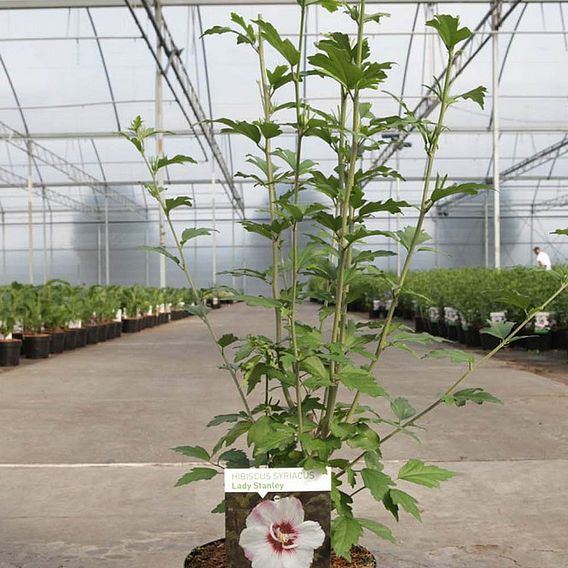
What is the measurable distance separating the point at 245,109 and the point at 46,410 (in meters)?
18.6

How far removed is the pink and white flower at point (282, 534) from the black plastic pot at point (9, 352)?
22.5 feet

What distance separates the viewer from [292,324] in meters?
1.50

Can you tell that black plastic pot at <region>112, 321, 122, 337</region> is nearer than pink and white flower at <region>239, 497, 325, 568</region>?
No

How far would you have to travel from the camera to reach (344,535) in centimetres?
149

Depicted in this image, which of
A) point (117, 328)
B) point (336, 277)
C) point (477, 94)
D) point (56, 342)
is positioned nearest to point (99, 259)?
point (117, 328)

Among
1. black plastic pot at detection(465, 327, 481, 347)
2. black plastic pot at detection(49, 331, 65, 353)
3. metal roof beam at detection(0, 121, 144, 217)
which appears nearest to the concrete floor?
black plastic pot at detection(49, 331, 65, 353)

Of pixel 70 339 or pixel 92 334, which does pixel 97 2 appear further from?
pixel 70 339

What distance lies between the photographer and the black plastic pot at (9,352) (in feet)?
25.2

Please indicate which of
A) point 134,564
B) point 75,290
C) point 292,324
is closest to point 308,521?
point 292,324

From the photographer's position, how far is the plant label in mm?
1392

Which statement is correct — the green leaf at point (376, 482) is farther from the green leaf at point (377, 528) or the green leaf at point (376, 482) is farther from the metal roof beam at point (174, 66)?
the metal roof beam at point (174, 66)

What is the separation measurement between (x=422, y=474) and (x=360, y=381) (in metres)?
0.27

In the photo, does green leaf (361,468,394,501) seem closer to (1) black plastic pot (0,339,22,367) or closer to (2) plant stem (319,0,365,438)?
(2) plant stem (319,0,365,438)

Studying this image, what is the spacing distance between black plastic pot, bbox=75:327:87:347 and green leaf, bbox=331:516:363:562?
29.0ft
